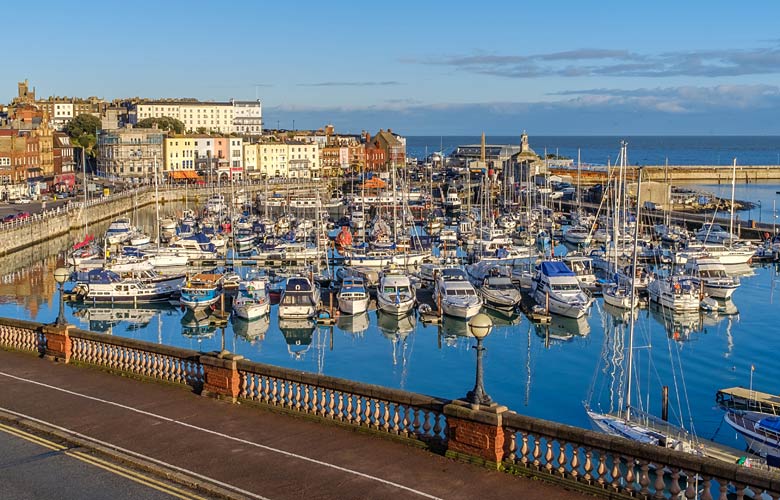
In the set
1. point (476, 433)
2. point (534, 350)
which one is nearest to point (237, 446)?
point (476, 433)

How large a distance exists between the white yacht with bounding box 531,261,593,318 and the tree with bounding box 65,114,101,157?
135605 mm

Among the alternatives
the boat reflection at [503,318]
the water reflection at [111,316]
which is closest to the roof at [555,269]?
the boat reflection at [503,318]

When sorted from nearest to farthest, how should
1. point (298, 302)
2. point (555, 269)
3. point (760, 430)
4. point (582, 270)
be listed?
point (760, 430) → point (298, 302) → point (555, 269) → point (582, 270)

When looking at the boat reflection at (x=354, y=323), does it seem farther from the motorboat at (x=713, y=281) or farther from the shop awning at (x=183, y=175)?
the shop awning at (x=183, y=175)

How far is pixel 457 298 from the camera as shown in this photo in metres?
48.6

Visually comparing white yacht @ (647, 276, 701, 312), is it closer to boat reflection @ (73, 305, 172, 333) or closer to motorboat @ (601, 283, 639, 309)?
motorboat @ (601, 283, 639, 309)

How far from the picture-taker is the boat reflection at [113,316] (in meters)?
49.7

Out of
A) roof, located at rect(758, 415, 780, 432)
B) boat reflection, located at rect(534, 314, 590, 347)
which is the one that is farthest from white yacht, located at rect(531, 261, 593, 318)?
roof, located at rect(758, 415, 780, 432)

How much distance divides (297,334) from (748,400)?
23167 mm

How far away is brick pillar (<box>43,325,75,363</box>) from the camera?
2042cm

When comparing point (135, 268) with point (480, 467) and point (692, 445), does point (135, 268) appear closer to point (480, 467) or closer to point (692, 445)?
point (692, 445)

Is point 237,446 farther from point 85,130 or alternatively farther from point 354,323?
point 85,130

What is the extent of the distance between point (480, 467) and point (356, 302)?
3609 centimetres

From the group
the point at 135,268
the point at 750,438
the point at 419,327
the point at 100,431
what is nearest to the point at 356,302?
the point at 419,327
